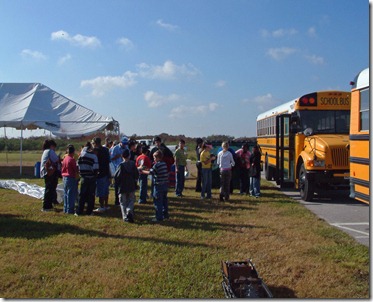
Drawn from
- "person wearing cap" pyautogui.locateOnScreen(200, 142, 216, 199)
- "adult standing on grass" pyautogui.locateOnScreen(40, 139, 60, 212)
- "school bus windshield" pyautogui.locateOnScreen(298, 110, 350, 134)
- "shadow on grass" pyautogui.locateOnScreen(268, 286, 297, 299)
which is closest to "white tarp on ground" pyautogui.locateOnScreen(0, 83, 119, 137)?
"person wearing cap" pyautogui.locateOnScreen(200, 142, 216, 199)

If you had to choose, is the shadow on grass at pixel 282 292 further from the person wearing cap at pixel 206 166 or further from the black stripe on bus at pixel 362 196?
the person wearing cap at pixel 206 166

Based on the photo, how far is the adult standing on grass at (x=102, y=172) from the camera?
10734 mm

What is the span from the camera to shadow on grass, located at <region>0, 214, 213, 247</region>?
7840mm

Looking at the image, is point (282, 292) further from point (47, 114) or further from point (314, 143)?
point (47, 114)

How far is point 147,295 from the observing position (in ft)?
17.4

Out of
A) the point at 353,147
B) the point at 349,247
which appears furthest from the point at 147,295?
the point at 353,147

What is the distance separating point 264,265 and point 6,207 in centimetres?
729

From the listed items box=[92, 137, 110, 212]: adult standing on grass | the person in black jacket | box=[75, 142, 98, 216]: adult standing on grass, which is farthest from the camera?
the person in black jacket

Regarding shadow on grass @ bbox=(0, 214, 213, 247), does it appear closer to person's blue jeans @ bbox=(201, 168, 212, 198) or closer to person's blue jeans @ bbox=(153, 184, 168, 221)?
person's blue jeans @ bbox=(153, 184, 168, 221)

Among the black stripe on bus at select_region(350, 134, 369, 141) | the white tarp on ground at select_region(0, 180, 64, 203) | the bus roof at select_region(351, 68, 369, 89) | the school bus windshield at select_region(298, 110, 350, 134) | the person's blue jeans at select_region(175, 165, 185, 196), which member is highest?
the bus roof at select_region(351, 68, 369, 89)

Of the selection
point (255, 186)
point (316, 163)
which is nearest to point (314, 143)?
point (316, 163)

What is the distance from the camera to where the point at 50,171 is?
10305 millimetres

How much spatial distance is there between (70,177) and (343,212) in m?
6.55

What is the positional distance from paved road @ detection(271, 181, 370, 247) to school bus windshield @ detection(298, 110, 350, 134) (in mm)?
2043
